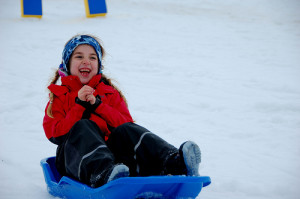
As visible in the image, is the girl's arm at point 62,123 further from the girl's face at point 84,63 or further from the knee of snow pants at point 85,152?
the girl's face at point 84,63

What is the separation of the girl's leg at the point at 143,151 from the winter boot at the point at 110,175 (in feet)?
0.97

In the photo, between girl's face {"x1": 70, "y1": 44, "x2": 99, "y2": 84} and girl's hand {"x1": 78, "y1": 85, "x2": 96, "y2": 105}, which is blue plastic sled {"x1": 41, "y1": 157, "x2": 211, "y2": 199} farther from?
girl's face {"x1": 70, "y1": 44, "x2": 99, "y2": 84}

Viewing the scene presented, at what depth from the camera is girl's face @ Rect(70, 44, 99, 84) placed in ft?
8.04

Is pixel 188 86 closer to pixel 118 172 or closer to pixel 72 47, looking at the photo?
pixel 72 47

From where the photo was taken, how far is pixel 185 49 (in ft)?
23.6

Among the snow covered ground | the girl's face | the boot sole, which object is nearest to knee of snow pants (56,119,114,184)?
the boot sole

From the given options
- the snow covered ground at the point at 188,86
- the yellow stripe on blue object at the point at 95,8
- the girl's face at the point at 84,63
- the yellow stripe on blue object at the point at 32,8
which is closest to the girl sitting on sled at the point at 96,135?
the girl's face at the point at 84,63

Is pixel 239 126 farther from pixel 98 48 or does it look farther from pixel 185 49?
pixel 185 49

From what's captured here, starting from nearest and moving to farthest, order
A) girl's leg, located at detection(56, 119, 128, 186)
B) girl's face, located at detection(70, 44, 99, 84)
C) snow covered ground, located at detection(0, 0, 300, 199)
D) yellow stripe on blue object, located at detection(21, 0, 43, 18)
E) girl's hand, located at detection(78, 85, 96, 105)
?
girl's leg, located at detection(56, 119, 128, 186), girl's hand, located at detection(78, 85, 96, 105), girl's face, located at detection(70, 44, 99, 84), snow covered ground, located at detection(0, 0, 300, 199), yellow stripe on blue object, located at detection(21, 0, 43, 18)

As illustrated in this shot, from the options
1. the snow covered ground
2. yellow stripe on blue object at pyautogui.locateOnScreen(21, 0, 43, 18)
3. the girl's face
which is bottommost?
the snow covered ground

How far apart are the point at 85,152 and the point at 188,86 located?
3464mm

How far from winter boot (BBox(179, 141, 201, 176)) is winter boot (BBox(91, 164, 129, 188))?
1.02 ft

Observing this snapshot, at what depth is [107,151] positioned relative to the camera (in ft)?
5.92

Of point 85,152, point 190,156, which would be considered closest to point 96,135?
point 85,152
